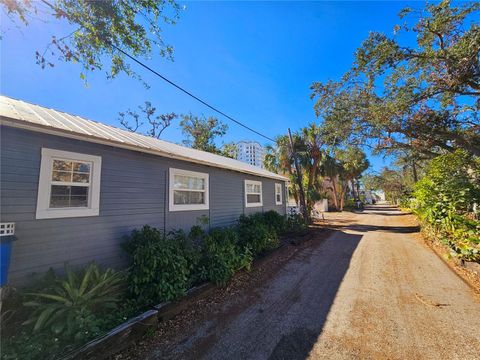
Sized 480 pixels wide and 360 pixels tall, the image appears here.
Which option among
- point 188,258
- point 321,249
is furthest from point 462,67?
point 188,258

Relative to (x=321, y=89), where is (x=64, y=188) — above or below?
below

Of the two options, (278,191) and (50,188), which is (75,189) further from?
(278,191)

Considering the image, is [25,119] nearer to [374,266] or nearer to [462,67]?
[374,266]

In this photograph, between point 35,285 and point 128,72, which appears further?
point 128,72

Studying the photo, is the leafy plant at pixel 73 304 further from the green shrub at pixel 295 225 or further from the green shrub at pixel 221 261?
the green shrub at pixel 295 225

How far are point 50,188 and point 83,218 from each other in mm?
791

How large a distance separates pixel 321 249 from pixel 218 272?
4974 millimetres

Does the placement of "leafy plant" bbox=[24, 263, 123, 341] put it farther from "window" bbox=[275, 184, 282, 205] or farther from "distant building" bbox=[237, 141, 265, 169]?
"distant building" bbox=[237, 141, 265, 169]

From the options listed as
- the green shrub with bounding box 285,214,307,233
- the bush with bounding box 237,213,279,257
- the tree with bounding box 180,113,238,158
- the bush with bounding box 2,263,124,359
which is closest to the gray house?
the bush with bounding box 2,263,124,359

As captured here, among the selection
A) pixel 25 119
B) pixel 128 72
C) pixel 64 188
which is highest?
pixel 128 72

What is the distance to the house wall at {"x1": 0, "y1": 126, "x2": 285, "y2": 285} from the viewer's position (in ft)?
11.6

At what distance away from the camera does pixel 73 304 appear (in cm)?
307

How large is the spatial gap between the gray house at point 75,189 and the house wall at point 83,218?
0.04 feet

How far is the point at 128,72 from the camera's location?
221 inches
